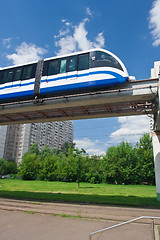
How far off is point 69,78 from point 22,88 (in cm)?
321


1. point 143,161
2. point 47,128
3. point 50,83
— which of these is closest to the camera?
point 50,83

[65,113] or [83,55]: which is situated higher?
[83,55]

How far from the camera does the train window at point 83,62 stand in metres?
9.75

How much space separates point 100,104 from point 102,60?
269 centimetres

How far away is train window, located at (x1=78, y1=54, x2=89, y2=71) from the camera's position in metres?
9.75

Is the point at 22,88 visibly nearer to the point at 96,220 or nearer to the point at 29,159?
the point at 96,220

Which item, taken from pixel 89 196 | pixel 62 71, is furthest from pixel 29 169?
pixel 62 71

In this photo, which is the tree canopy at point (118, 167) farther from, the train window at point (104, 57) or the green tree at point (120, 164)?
the train window at point (104, 57)

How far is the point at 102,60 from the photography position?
9.39 m

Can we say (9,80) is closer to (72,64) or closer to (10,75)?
(10,75)

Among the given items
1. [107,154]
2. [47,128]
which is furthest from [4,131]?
[107,154]

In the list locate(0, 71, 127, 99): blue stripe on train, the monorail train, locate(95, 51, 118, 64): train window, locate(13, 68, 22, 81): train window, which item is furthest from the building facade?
locate(95, 51, 118, 64): train window

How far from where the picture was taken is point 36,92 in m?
10.5

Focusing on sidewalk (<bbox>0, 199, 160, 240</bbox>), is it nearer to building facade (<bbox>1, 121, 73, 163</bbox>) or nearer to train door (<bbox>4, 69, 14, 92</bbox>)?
train door (<bbox>4, 69, 14, 92</bbox>)
